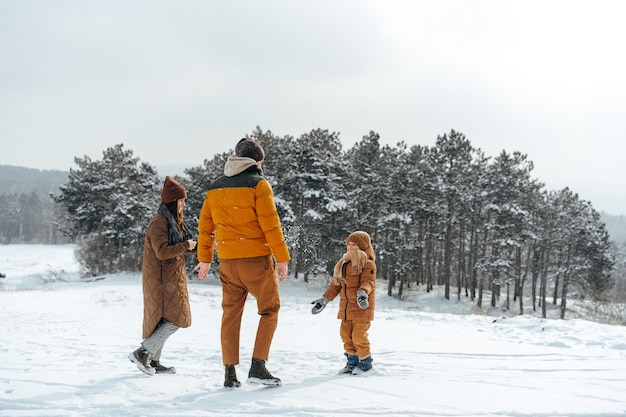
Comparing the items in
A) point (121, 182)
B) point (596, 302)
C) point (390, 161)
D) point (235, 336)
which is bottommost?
point (596, 302)

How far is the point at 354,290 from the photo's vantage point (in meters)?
5.34

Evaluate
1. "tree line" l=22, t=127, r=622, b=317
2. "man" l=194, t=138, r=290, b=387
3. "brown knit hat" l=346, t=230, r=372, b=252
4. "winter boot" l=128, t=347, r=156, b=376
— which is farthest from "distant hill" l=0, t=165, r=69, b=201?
"man" l=194, t=138, r=290, b=387

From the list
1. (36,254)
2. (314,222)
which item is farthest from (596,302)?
(36,254)

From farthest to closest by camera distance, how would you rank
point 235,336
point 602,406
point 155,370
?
point 155,370 → point 235,336 → point 602,406

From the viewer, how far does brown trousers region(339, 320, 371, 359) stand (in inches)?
204

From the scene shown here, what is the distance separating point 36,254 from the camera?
58.3 m

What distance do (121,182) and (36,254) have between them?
3026 cm

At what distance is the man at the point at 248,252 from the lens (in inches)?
166

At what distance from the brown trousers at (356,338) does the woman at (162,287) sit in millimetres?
1791

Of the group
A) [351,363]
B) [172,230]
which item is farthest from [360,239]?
[172,230]

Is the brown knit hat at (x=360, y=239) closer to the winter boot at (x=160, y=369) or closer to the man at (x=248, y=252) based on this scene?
the man at (x=248, y=252)

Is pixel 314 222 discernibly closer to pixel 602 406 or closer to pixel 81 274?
pixel 81 274

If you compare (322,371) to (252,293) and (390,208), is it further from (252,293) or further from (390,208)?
(390,208)

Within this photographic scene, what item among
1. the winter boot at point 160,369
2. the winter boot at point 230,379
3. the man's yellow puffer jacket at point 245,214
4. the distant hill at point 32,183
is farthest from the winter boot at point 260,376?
the distant hill at point 32,183
